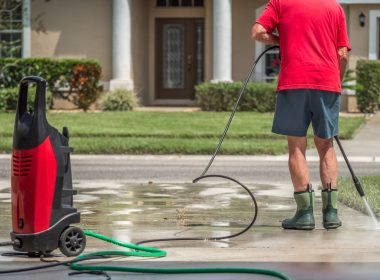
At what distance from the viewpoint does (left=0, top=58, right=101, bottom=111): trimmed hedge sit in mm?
26703

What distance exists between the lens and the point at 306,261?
7668 mm

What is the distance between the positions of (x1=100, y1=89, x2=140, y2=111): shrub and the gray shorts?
1780 centimetres

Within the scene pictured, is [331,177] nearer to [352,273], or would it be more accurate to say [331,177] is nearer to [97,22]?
[352,273]

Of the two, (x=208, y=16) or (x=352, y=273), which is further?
(x=208, y=16)

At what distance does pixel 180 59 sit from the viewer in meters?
30.1

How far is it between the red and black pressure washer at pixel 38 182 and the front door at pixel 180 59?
22138 millimetres

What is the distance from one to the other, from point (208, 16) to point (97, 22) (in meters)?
2.79

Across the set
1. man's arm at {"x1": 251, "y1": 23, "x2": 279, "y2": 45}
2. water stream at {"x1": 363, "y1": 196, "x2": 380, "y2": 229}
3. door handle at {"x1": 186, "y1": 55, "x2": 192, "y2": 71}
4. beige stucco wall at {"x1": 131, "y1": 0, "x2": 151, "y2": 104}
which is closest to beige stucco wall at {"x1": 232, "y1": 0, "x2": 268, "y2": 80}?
door handle at {"x1": 186, "y1": 55, "x2": 192, "y2": 71}

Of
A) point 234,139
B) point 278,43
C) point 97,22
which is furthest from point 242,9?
point 278,43

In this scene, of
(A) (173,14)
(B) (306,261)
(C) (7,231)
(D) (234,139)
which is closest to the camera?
(B) (306,261)

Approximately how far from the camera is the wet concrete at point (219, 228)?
762 centimetres

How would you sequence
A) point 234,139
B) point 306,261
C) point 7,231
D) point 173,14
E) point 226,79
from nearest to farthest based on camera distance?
1. point 306,261
2. point 7,231
3. point 234,139
4. point 226,79
5. point 173,14

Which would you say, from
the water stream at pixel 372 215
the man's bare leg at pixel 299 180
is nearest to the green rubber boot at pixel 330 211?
the man's bare leg at pixel 299 180

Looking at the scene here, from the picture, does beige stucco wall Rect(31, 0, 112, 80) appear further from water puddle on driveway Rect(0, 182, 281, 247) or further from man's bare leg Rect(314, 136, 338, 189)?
man's bare leg Rect(314, 136, 338, 189)
